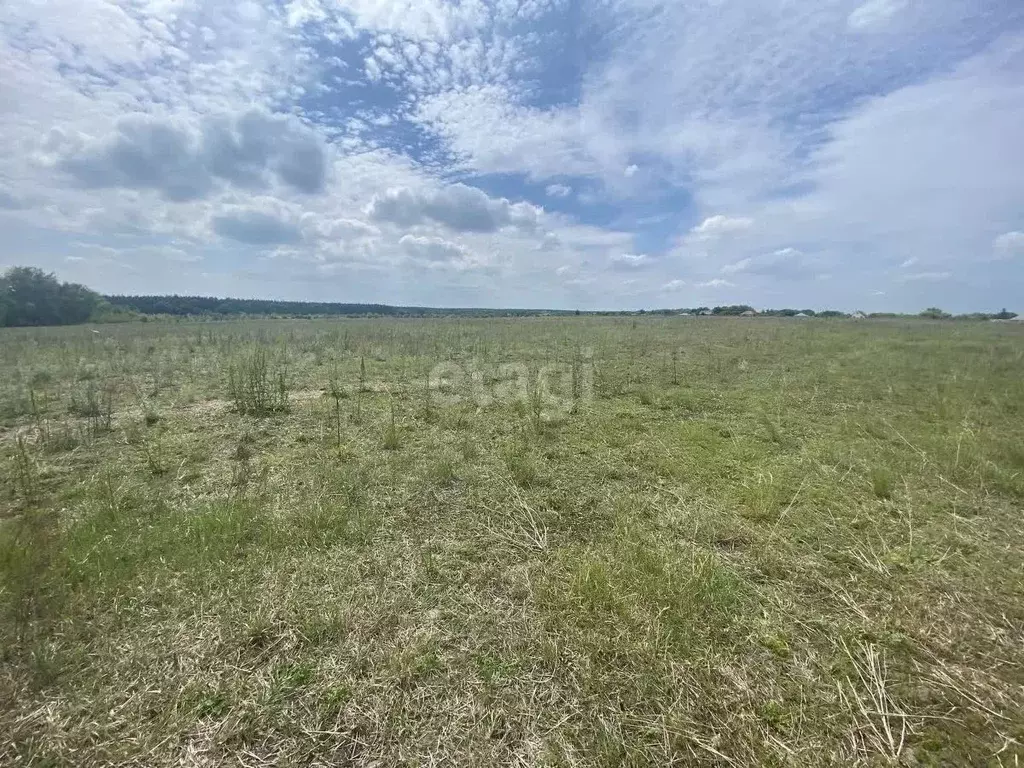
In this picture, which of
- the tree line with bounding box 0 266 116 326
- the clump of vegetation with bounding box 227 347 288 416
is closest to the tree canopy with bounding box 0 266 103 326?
the tree line with bounding box 0 266 116 326

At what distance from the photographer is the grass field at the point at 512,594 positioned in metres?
1.91

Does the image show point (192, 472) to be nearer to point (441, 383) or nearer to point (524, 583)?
point (524, 583)

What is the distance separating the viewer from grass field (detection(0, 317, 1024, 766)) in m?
1.91

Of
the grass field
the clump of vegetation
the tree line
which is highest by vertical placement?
the tree line

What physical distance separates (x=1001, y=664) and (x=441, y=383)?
8.75m

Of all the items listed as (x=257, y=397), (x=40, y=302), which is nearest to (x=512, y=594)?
(x=257, y=397)

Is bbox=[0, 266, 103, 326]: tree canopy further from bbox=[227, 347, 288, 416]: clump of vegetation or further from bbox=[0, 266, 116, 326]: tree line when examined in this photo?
bbox=[227, 347, 288, 416]: clump of vegetation

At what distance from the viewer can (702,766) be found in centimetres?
178

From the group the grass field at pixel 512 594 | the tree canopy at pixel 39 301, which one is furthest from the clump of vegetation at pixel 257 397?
the tree canopy at pixel 39 301

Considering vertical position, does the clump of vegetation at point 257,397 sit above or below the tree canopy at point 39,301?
below

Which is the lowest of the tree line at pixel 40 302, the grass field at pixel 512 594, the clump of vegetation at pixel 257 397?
the grass field at pixel 512 594

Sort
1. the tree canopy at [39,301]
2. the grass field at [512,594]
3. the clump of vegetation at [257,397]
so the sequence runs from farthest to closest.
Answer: the tree canopy at [39,301]
the clump of vegetation at [257,397]
the grass field at [512,594]

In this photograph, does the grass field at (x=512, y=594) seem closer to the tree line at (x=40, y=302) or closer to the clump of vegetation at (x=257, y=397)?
the clump of vegetation at (x=257, y=397)

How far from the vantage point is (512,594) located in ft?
9.40
